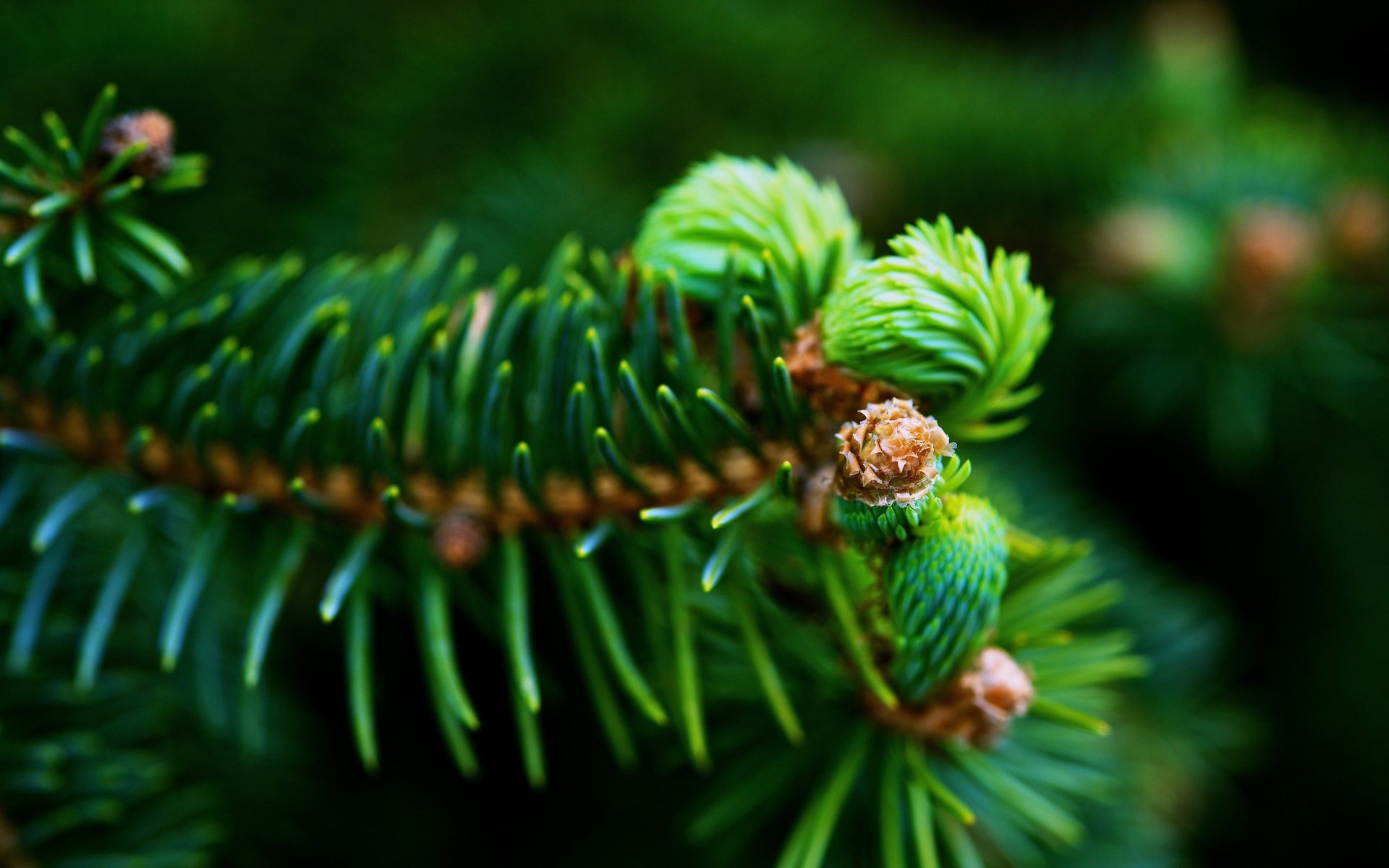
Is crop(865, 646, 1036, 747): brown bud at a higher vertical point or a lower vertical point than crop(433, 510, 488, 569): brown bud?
lower

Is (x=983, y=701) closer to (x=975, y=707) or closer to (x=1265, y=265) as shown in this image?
(x=975, y=707)

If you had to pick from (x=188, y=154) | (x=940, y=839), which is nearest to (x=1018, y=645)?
(x=940, y=839)

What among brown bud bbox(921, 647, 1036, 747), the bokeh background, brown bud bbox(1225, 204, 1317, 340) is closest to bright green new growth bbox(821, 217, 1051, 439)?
brown bud bbox(921, 647, 1036, 747)

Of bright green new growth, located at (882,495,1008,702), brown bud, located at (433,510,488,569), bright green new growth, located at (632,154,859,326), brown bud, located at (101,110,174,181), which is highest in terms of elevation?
brown bud, located at (101,110,174,181)

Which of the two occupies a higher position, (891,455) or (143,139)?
(143,139)

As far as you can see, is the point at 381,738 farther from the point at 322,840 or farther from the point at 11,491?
the point at 11,491

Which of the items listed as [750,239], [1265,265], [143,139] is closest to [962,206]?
[1265,265]

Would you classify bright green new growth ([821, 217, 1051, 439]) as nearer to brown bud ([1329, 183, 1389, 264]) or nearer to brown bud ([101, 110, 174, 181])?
brown bud ([101, 110, 174, 181])
